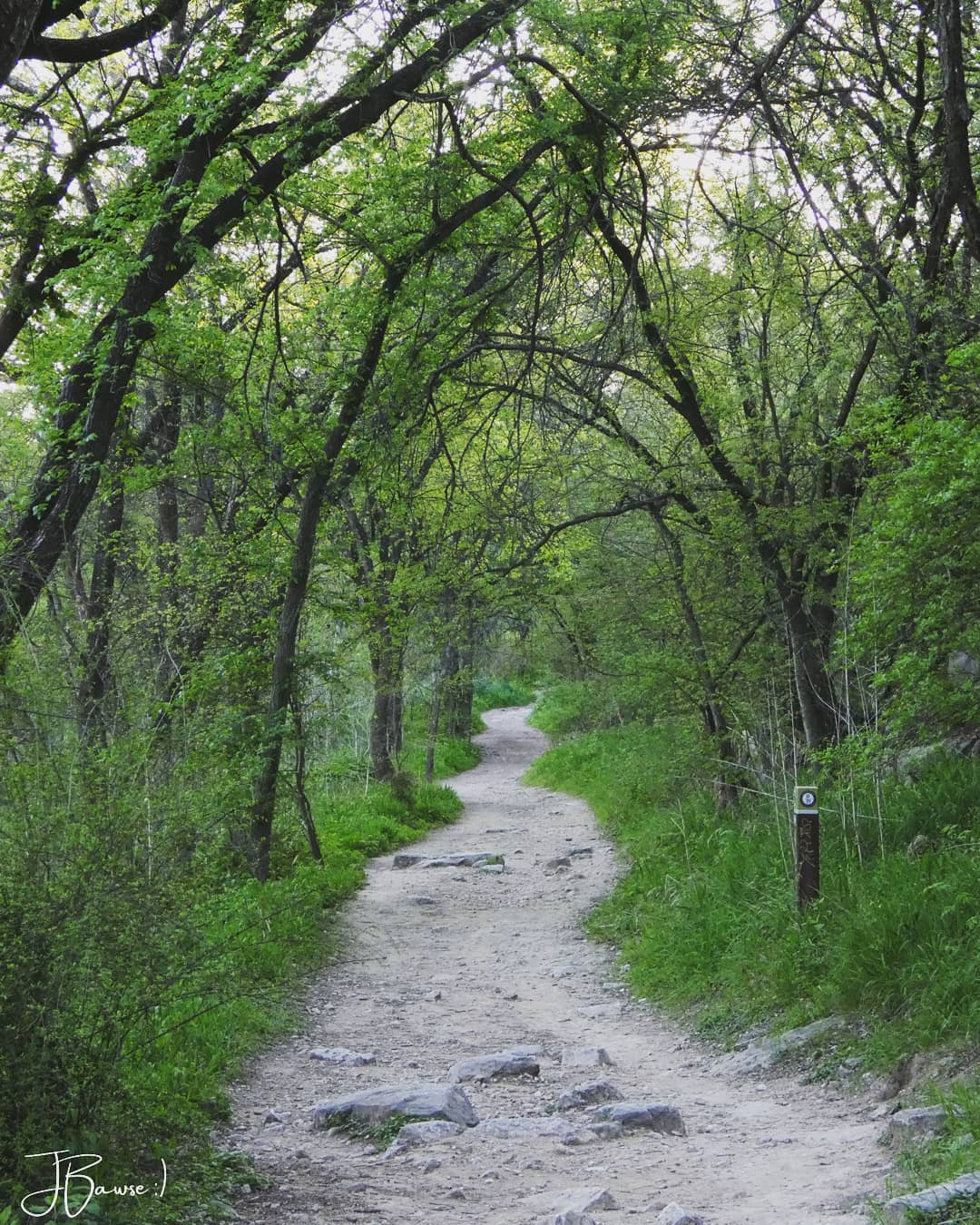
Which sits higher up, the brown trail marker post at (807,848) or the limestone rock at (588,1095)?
the brown trail marker post at (807,848)

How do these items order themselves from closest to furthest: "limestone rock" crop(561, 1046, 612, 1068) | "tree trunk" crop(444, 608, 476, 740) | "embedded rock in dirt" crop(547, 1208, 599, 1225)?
"embedded rock in dirt" crop(547, 1208, 599, 1225) → "limestone rock" crop(561, 1046, 612, 1068) → "tree trunk" crop(444, 608, 476, 740)

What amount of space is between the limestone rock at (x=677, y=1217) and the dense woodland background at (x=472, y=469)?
1155mm

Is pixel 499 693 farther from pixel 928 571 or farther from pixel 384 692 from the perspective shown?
pixel 928 571

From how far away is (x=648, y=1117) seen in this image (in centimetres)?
489

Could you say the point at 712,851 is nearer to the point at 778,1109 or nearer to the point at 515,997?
the point at 515,997

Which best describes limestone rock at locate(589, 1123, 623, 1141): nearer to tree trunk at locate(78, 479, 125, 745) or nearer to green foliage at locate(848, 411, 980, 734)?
green foliage at locate(848, 411, 980, 734)

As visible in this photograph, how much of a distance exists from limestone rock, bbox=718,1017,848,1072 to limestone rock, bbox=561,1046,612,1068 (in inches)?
24.8

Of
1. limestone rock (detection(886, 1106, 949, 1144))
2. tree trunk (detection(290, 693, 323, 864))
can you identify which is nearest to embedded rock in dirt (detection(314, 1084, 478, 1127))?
limestone rock (detection(886, 1106, 949, 1144))

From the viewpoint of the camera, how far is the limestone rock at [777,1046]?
5.61 m

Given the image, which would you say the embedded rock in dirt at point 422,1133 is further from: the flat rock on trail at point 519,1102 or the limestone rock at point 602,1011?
→ the limestone rock at point 602,1011

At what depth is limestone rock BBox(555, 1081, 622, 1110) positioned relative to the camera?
17.4 ft

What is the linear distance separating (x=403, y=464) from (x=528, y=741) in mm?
22424

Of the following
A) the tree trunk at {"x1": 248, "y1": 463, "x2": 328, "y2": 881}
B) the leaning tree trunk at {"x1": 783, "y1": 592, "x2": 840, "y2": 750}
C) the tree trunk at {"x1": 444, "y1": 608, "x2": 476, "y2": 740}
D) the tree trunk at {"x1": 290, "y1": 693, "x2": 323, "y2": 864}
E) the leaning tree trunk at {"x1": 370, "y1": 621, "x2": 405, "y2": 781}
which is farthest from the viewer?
the tree trunk at {"x1": 444, "y1": 608, "x2": 476, "y2": 740}

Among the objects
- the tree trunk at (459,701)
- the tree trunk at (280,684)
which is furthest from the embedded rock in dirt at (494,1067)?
the tree trunk at (459,701)
